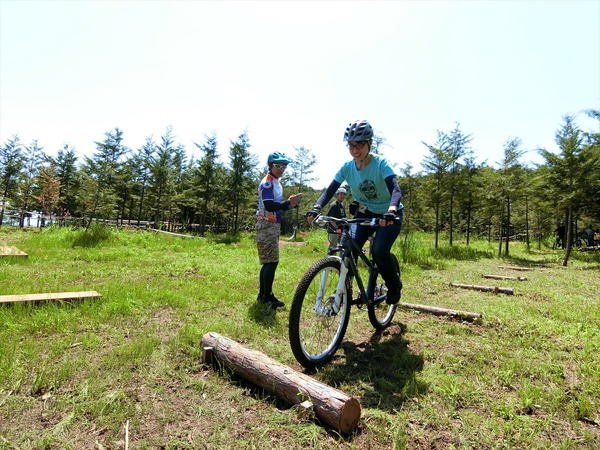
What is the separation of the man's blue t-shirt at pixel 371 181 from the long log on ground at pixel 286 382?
2.25 meters

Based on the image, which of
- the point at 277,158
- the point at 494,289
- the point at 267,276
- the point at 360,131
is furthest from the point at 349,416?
the point at 494,289

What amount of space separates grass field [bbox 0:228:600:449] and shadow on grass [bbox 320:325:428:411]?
0.06 ft

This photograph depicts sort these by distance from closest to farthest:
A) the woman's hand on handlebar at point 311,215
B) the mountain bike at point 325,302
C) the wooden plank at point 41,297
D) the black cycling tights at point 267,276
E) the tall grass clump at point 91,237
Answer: the mountain bike at point 325,302 < the woman's hand on handlebar at point 311,215 < the wooden plank at point 41,297 < the black cycling tights at point 267,276 < the tall grass clump at point 91,237

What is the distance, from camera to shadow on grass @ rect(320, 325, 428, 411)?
2766 mm

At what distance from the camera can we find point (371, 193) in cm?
394

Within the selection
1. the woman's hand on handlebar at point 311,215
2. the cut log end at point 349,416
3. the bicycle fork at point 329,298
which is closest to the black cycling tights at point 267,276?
the woman's hand on handlebar at point 311,215

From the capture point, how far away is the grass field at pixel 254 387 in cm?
219

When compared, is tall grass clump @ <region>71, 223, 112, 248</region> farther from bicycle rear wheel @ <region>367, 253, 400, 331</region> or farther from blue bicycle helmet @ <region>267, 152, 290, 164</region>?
bicycle rear wheel @ <region>367, 253, 400, 331</region>

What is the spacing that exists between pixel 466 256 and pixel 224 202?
20.1m

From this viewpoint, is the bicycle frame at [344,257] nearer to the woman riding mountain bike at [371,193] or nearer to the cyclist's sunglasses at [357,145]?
the woman riding mountain bike at [371,193]

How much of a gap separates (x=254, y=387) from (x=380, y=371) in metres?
1.30

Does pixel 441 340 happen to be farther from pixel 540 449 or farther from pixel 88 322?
pixel 88 322

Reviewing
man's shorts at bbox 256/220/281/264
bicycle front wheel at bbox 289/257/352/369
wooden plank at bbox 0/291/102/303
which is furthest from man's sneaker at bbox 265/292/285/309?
wooden plank at bbox 0/291/102/303

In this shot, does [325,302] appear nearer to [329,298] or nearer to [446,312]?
[329,298]
